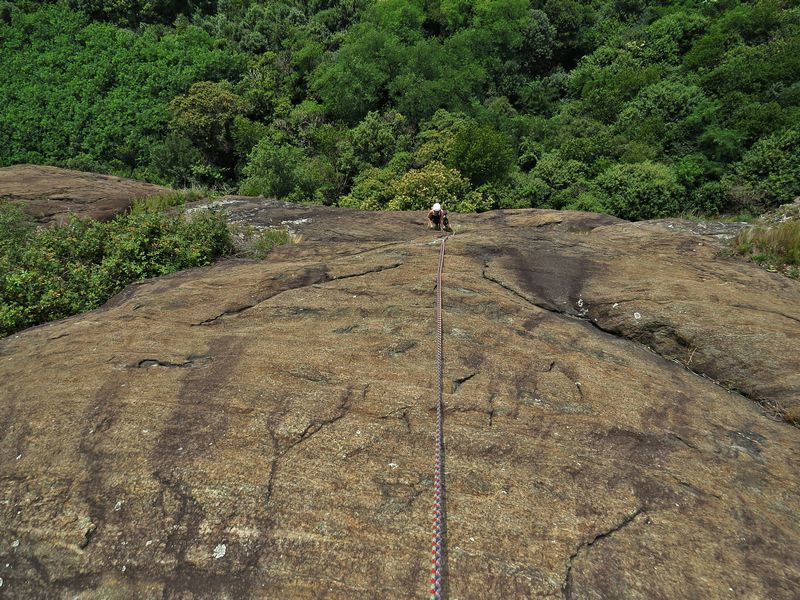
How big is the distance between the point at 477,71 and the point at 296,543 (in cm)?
4331

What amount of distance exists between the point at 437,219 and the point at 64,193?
8.95 m

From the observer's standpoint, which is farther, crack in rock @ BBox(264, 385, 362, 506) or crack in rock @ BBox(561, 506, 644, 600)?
crack in rock @ BBox(264, 385, 362, 506)

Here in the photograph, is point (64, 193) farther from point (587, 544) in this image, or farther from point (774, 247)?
point (774, 247)

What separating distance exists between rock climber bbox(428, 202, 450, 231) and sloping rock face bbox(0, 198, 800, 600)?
3.95 metres

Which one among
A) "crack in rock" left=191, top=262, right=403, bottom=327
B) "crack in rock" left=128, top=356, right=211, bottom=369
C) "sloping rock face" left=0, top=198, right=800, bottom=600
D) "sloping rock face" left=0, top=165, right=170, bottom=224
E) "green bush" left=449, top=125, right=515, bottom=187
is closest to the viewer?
"sloping rock face" left=0, top=198, right=800, bottom=600

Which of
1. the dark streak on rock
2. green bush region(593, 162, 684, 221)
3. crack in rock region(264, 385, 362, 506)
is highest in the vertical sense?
crack in rock region(264, 385, 362, 506)

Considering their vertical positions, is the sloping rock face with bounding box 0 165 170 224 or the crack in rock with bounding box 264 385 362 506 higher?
the sloping rock face with bounding box 0 165 170 224

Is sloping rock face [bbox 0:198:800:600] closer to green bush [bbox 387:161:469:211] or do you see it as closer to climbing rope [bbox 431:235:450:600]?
climbing rope [bbox 431:235:450:600]

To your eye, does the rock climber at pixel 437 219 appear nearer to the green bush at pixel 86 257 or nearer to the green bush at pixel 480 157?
the green bush at pixel 86 257

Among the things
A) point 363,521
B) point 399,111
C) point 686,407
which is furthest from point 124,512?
point 399,111

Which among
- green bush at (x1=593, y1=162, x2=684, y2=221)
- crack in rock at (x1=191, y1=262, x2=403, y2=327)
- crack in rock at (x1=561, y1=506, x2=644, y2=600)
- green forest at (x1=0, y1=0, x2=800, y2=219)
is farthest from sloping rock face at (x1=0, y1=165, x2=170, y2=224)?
green bush at (x1=593, y1=162, x2=684, y2=221)

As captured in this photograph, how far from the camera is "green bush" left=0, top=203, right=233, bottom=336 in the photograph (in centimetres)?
643

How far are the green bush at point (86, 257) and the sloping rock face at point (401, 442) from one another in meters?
1.16

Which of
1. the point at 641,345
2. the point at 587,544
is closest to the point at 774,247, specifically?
the point at 641,345
